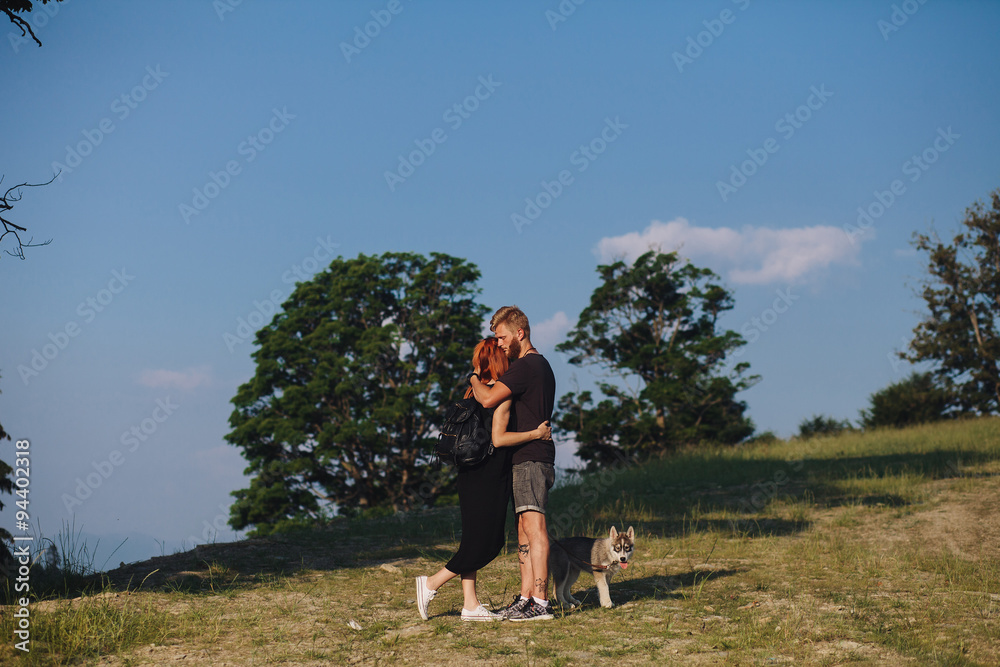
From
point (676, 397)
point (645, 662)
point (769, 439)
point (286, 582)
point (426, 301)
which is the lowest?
point (645, 662)

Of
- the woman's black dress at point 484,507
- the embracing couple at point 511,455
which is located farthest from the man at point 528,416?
the woman's black dress at point 484,507

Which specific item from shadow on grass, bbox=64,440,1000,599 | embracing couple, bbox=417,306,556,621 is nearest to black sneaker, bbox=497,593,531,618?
embracing couple, bbox=417,306,556,621

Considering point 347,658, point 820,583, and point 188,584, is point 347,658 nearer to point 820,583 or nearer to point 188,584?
point 188,584

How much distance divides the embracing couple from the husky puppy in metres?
0.69

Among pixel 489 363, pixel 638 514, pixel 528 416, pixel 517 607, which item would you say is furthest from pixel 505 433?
pixel 638 514

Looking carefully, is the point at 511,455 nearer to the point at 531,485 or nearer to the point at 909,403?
the point at 531,485

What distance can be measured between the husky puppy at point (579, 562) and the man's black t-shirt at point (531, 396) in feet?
4.21

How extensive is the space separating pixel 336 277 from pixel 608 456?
13446mm

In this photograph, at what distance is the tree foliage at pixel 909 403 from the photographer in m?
34.8

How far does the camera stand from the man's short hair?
632cm

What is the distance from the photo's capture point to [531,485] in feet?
20.4

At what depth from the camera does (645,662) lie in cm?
564

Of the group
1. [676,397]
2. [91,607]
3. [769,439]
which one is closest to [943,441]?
[769,439]

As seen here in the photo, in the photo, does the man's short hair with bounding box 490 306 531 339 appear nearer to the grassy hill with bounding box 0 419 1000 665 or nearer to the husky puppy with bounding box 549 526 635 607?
the husky puppy with bounding box 549 526 635 607
